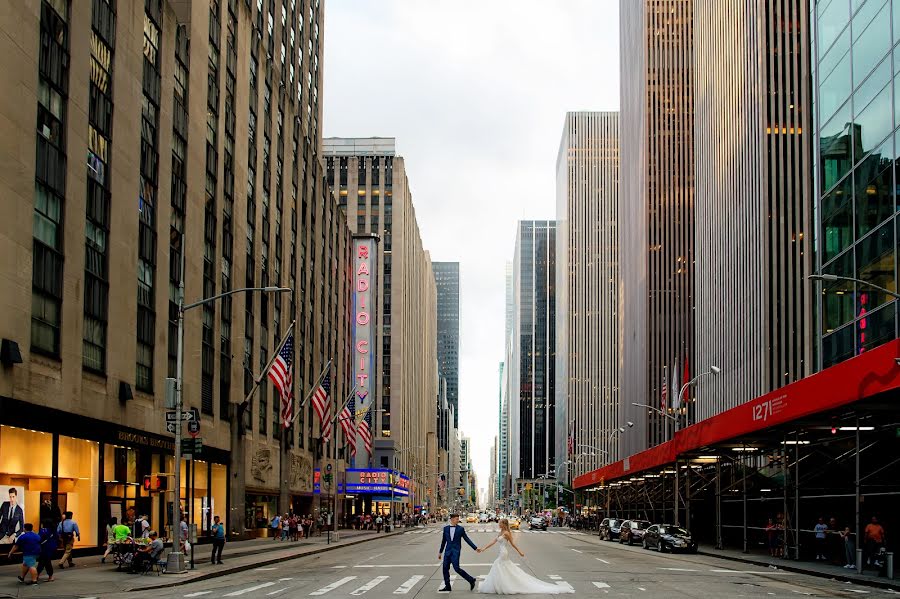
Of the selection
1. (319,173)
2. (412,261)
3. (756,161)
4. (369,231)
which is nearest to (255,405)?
(319,173)

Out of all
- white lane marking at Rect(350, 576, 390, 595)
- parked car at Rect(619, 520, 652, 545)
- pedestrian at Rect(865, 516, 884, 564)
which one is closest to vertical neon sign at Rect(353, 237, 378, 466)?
parked car at Rect(619, 520, 652, 545)

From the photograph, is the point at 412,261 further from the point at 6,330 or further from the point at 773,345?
the point at 6,330

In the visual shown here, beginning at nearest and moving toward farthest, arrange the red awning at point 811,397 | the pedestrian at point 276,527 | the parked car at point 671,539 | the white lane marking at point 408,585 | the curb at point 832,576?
the white lane marking at point 408,585 → the red awning at point 811,397 → the curb at point 832,576 → the parked car at point 671,539 → the pedestrian at point 276,527

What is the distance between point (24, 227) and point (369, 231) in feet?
382

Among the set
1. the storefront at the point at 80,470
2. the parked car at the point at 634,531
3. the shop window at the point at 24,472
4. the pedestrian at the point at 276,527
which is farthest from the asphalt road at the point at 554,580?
the pedestrian at the point at 276,527

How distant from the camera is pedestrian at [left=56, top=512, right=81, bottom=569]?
97.3 feet

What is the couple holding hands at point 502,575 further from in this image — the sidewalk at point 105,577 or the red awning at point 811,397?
the red awning at point 811,397

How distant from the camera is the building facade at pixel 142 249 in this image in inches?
1195

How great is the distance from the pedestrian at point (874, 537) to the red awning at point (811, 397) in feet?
12.6

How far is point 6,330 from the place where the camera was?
28.2 metres

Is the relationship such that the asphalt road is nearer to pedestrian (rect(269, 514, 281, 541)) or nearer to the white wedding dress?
the white wedding dress

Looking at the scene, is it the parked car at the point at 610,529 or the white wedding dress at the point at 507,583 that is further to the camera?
the parked car at the point at 610,529

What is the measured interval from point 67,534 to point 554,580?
592 inches

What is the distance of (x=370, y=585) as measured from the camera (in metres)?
24.9
